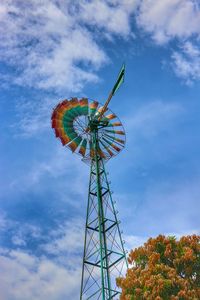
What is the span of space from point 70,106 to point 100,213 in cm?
862

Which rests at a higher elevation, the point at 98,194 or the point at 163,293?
the point at 98,194

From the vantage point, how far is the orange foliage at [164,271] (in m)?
20.5

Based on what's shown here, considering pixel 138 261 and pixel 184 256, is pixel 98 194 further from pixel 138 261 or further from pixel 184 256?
pixel 184 256

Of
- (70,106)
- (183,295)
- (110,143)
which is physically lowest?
(183,295)

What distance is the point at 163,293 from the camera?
20.4 metres

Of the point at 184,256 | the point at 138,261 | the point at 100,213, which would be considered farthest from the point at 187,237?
the point at 100,213

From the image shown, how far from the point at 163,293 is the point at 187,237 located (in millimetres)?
3873

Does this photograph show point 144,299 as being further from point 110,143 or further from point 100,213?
point 110,143

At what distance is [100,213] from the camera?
2808 cm

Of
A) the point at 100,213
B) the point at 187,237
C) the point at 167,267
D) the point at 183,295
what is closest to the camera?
the point at 183,295

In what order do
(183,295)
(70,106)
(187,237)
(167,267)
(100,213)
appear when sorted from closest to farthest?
(183,295)
(167,267)
(187,237)
(100,213)
(70,106)

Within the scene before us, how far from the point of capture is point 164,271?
70.1 feet

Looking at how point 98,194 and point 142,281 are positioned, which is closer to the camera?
point 142,281

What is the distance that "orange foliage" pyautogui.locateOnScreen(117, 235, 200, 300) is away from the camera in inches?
805
